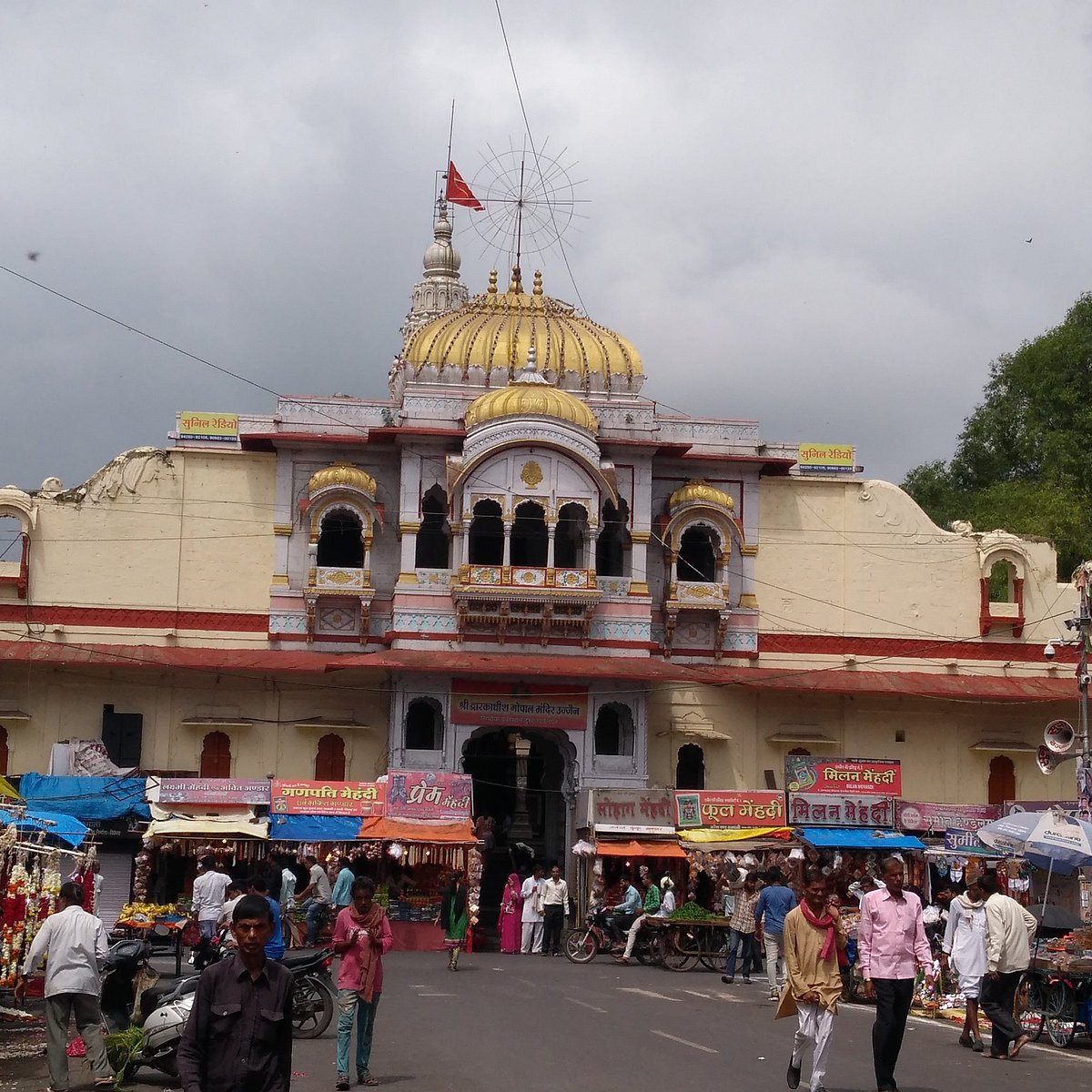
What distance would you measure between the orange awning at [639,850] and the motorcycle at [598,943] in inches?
108

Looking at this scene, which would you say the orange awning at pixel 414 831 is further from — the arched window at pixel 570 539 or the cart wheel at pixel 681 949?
Answer: the arched window at pixel 570 539

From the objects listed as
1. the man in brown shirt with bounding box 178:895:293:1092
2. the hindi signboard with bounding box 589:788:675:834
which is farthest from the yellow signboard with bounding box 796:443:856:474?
the man in brown shirt with bounding box 178:895:293:1092

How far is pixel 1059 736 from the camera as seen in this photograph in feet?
88.7

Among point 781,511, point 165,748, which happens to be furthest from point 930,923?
point 165,748

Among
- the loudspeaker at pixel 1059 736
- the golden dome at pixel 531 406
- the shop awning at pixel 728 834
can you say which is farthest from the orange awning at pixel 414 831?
the loudspeaker at pixel 1059 736

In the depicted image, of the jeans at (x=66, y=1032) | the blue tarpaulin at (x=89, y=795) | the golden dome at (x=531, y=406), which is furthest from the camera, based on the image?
the golden dome at (x=531, y=406)

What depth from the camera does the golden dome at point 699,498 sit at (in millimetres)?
33719

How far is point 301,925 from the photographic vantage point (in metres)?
25.9

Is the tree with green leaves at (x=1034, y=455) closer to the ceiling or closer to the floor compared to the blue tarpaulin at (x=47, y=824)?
closer to the ceiling

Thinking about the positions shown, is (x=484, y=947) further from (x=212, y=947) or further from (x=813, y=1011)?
(x=813, y=1011)

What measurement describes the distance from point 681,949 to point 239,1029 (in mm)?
18032

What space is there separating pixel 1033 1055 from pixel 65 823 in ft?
37.0

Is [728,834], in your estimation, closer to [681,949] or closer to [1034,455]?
[681,949]

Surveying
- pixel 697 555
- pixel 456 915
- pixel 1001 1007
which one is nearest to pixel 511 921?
pixel 456 915
